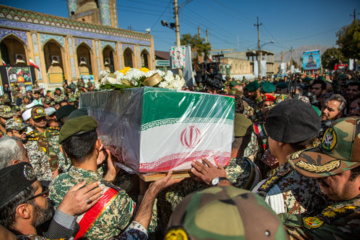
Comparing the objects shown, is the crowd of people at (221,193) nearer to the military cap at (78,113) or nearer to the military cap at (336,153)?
the military cap at (336,153)

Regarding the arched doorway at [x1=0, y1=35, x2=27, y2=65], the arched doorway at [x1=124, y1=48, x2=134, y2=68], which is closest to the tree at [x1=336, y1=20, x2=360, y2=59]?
the arched doorway at [x1=124, y1=48, x2=134, y2=68]

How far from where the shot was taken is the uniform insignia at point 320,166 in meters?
1.09

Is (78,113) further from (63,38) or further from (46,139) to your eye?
(63,38)

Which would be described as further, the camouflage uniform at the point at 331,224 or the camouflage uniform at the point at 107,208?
the camouflage uniform at the point at 107,208

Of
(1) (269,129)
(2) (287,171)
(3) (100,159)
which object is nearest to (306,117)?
(1) (269,129)

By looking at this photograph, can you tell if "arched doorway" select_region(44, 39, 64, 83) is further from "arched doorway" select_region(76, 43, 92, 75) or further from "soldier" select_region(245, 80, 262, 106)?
"soldier" select_region(245, 80, 262, 106)

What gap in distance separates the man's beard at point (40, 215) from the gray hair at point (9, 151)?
936 millimetres

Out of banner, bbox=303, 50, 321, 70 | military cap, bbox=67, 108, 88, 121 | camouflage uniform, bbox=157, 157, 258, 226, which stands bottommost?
camouflage uniform, bbox=157, 157, 258, 226

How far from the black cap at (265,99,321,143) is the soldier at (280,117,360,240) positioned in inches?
10.3

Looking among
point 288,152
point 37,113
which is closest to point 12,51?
point 37,113

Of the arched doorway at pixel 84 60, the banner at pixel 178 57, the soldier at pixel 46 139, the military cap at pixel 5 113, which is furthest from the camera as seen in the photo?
the arched doorway at pixel 84 60

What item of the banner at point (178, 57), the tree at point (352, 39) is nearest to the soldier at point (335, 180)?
the banner at point (178, 57)

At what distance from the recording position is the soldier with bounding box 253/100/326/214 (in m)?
1.33

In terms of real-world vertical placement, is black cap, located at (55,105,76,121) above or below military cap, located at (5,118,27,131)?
above
